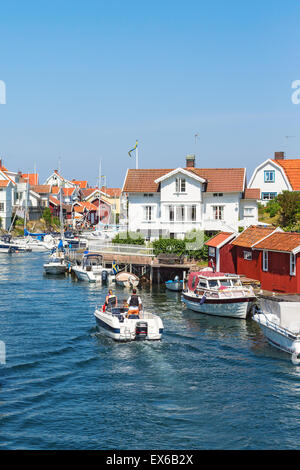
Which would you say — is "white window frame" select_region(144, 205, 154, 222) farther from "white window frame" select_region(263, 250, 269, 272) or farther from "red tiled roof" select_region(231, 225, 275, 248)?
"white window frame" select_region(263, 250, 269, 272)

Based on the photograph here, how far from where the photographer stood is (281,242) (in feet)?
133

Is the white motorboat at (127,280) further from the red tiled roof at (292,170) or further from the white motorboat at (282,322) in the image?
the red tiled roof at (292,170)

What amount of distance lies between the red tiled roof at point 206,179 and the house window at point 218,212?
2.08 metres

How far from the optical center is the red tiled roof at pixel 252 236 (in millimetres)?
44594

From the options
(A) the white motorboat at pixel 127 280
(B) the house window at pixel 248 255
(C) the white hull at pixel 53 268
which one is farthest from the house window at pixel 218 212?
(B) the house window at pixel 248 255

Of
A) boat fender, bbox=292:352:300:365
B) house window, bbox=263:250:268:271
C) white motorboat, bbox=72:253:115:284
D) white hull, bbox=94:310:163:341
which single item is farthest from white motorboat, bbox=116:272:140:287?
boat fender, bbox=292:352:300:365

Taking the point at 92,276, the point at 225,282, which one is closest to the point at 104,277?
the point at 92,276

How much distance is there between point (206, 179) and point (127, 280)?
16540mm

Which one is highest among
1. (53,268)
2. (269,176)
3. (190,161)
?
(190,161)

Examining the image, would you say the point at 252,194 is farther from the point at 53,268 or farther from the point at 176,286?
the point at 53,268

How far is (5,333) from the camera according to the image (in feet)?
112
